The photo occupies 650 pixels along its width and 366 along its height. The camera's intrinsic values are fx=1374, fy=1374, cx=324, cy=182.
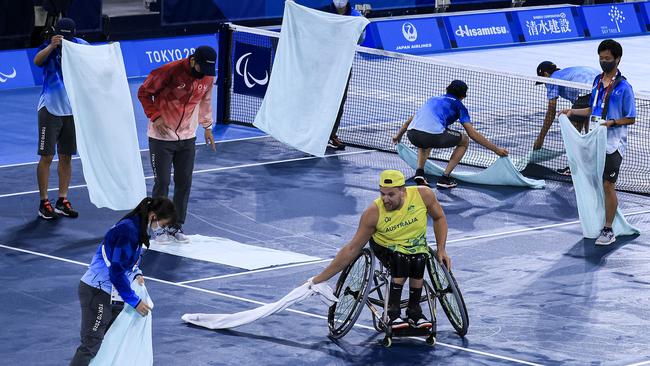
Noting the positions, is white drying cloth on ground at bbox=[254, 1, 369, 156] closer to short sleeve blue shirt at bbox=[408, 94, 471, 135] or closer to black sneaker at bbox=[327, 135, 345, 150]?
black sneaker at bbox=[327, 135, 345, 150]

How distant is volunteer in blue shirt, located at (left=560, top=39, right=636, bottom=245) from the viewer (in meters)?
13.9

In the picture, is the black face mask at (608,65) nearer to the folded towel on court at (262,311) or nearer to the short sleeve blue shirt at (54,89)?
the folded towel on court at (262,311)

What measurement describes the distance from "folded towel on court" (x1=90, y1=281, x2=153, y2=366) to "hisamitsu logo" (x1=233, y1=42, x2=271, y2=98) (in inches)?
443

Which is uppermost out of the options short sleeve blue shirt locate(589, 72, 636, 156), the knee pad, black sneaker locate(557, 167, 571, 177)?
short sleeve blue shirt locate(589, 72, 636, 156)

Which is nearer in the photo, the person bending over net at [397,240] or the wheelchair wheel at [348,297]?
the person bending over net at [397,240]

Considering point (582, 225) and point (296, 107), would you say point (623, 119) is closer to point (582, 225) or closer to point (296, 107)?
point (582, 225)

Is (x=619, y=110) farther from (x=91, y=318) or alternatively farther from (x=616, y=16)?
(x=616, y=16)

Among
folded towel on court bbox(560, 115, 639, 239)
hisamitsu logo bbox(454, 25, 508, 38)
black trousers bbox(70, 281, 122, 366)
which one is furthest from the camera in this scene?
hisamitsu logo bbox(454, 25, 508, 38)

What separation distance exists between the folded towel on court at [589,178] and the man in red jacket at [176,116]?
12.5 feet

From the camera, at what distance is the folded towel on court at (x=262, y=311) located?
34.9 feet

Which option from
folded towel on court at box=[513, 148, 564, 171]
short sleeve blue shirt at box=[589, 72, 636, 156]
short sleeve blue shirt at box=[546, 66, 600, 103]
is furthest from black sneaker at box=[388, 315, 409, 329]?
short sleeve blue shirt at box=[546, 66, 600, 103]

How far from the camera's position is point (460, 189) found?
16438 mm

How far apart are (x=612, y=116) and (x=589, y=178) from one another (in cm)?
68

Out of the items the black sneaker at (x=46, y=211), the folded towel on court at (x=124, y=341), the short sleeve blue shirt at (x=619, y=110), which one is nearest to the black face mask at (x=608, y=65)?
the short sleeve blue shirt at (x=619, y=110)
